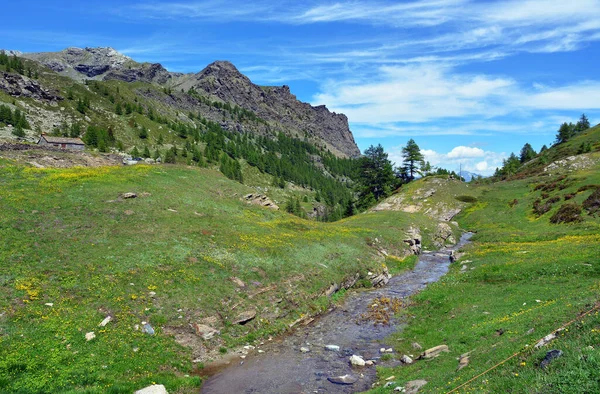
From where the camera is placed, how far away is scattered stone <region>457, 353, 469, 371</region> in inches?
652

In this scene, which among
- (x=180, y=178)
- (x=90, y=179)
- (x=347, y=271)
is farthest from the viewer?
(x=180, y=178)

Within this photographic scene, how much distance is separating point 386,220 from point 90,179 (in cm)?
5632

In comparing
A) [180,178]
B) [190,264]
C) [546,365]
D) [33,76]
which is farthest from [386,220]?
[33,76]

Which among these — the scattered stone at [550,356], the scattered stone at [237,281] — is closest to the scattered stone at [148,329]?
the scattered stone at [237,281]

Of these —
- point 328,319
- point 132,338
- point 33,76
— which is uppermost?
point 33,76

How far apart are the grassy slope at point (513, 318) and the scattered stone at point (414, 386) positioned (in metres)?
0.55

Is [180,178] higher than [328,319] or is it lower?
higher

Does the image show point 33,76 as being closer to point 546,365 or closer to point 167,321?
point 167,321

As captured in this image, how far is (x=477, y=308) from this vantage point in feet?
86.0

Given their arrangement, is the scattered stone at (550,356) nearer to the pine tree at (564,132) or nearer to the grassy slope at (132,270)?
the grassy slope at (132,270)

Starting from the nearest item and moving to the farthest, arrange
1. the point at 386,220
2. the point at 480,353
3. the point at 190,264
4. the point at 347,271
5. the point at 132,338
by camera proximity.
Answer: the point at 480,353 → the point at 132,338 → the point at 190,264 → the point at 347,271 → the point at 386,220

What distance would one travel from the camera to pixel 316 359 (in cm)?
2270

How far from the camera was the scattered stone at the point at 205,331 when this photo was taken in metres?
23.7

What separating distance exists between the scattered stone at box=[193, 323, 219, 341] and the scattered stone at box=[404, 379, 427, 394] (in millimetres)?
14080
